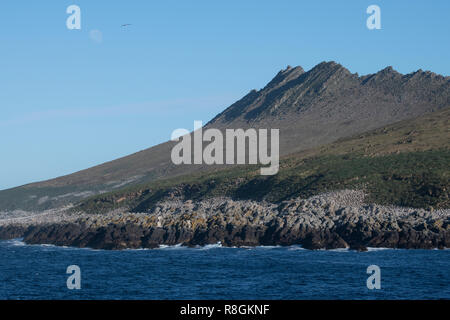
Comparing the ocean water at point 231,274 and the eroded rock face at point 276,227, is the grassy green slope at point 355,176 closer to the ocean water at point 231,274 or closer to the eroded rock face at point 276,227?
the eroded rock face at point 276,227

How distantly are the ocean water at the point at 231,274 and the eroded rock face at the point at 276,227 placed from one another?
348 centimetres

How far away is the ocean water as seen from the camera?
49406 millimetres

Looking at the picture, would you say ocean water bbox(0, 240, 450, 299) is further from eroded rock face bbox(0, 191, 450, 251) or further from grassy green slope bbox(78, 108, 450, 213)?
grassy green slope bbox(78, 108, 450, 213)

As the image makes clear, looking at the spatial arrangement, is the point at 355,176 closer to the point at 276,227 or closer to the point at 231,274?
the point at 276,227

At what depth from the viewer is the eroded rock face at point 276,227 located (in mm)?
73875

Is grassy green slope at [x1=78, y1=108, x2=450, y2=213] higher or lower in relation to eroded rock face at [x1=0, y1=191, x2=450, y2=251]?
higher

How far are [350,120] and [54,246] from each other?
114 meters

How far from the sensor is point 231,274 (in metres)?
58.0

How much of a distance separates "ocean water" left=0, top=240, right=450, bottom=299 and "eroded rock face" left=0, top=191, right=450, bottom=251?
3480mm

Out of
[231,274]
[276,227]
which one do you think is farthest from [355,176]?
[231,274]

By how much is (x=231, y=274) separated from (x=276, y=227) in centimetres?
2437

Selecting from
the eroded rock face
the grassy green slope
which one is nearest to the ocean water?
the eroded rock face

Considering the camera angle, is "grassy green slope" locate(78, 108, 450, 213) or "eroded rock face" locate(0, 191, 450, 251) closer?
"eroded rock face" locate(0, 191, 450, 251)

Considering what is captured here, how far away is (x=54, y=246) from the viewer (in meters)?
93.0
